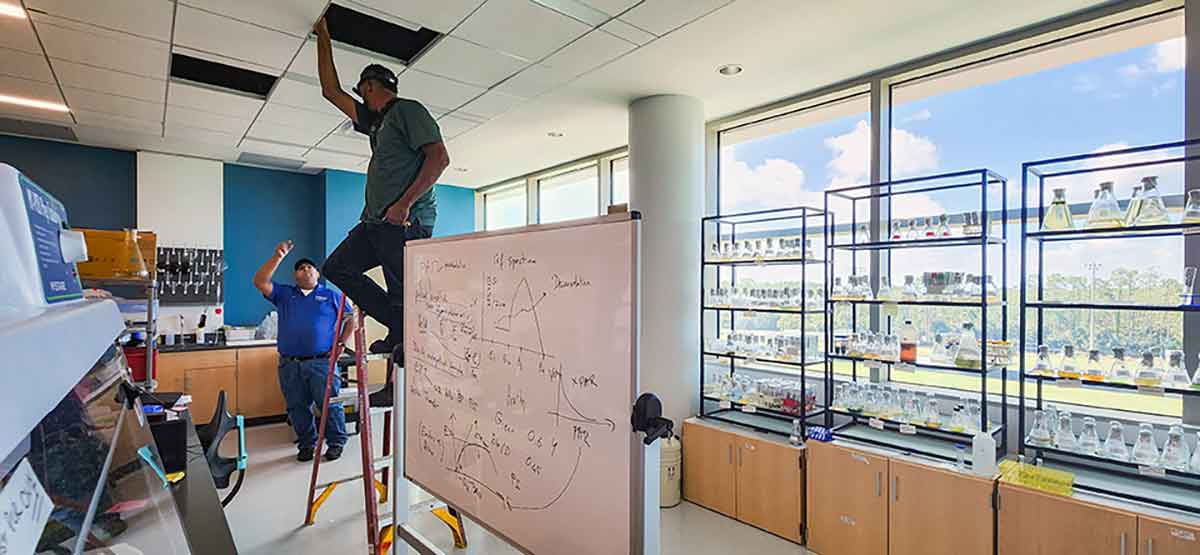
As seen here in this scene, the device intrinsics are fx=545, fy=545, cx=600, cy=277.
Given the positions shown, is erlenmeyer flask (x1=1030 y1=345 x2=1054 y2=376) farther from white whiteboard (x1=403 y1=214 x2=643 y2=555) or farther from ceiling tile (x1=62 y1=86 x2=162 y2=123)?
ceiling tile (x1=62 y1=86 x2=162 y2=123)

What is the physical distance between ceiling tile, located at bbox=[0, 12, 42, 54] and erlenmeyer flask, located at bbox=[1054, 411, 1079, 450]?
17.7 ft

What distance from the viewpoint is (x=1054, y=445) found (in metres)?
2.55

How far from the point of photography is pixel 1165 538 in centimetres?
205

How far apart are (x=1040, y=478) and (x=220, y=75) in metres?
5.08

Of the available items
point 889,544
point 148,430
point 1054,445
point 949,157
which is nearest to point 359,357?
point 148,430

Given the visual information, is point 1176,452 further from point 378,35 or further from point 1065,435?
point 378,35

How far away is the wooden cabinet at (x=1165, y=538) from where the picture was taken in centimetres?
200

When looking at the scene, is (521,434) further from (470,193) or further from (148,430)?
(470,193)

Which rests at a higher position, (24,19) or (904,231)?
(24,19)

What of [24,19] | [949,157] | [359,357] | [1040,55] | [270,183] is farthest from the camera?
[270,183]

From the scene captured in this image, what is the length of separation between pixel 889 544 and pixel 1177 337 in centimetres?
162

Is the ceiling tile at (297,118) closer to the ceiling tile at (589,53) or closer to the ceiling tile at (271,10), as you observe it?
the ceiling tile at (271,10)

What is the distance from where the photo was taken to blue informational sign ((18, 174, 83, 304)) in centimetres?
72

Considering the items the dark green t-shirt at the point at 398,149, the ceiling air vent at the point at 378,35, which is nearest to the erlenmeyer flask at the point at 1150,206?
the dark green t-shirt at the point at 398,149
